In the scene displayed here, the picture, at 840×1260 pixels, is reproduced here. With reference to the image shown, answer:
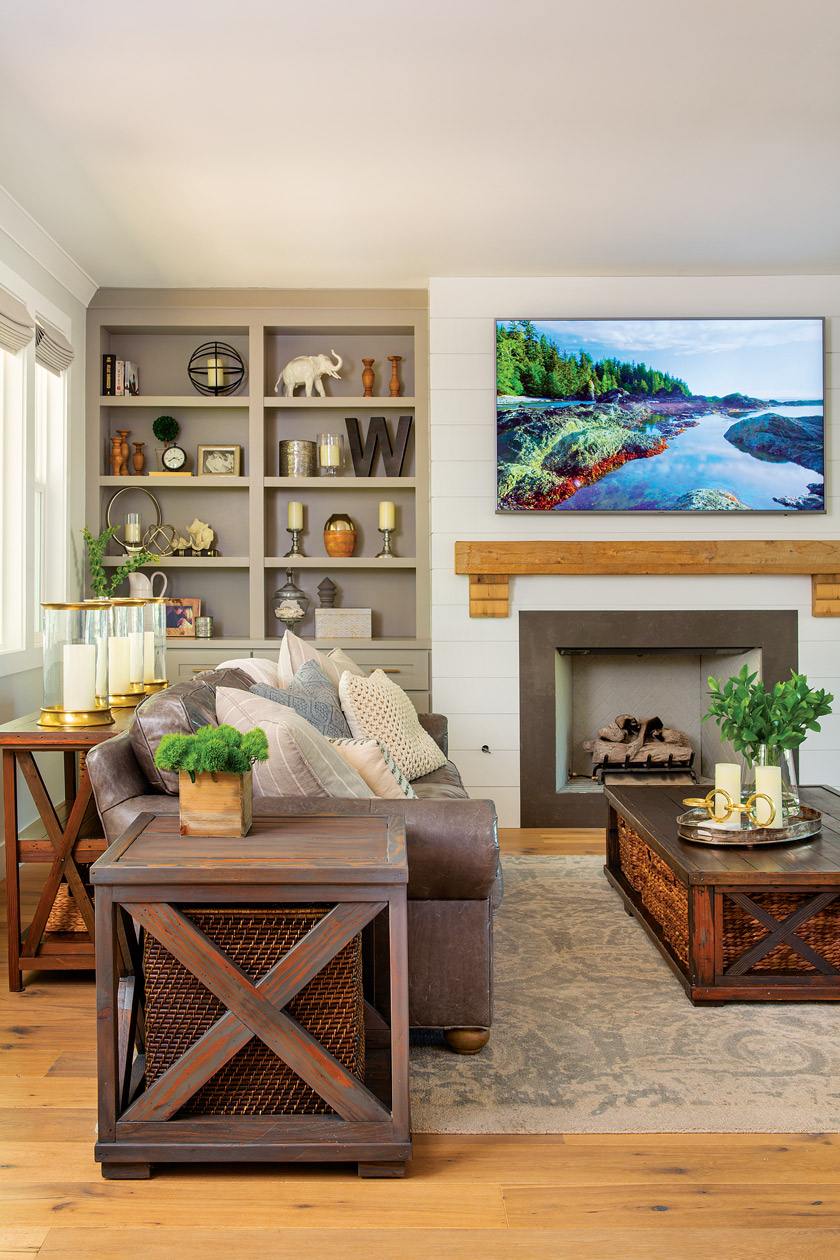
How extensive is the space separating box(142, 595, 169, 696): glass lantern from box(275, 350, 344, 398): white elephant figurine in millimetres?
1830

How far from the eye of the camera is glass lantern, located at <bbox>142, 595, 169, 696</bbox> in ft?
10.9

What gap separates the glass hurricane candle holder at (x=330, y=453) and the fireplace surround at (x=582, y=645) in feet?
3.99

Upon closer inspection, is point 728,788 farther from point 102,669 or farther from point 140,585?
point 140,585

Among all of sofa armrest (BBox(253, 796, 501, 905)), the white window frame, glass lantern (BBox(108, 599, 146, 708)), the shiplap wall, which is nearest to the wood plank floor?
sofa armrest (BBox(253, 796, 501, 905))

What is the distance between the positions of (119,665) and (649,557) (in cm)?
253

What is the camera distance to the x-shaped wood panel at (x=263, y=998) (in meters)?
1.74

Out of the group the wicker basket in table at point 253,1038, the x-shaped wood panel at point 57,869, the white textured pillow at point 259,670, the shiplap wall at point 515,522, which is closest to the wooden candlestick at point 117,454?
the shiplap wall at point 515,522

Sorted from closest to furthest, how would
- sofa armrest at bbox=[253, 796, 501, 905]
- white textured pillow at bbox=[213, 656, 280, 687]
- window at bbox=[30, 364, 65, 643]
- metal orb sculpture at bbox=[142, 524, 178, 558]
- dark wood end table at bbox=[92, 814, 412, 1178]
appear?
dark wood end table at bbox=[92, 814, 412, 1178] → sofa armrest at bbox=[253, 796, 501, 905] → white textured pillow at bbox=[213, 656, 280, 687] → window at bbox=[30, 364, 65, 643] → metal orb sculpture at bbox=[142, 524, 178, 558]

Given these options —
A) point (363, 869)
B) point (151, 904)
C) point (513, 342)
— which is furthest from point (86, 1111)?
point (513, 342)

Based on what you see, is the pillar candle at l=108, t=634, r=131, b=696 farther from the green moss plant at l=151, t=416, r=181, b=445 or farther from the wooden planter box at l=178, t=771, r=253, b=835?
the green moss plant at l=151, t=416, r=181, b=445

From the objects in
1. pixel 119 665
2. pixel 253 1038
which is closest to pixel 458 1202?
pixel 253 1038

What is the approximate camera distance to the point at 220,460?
496cm

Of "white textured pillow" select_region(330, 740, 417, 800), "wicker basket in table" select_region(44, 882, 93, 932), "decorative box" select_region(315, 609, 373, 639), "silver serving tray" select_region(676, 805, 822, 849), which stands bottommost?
"wicker basket in table" select_region(44, 882, 93, 932)

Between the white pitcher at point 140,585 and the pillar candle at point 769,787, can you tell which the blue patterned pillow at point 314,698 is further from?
the white pitcher at point 140,585
